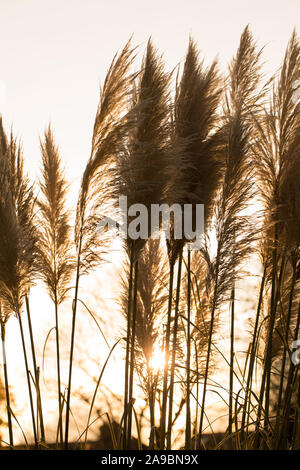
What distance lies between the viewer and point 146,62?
89.0 inches

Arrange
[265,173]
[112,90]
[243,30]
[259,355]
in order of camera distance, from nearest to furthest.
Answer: [112,90] → [265,173] → [243,30] → [259,355]

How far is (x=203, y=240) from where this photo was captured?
231 centimetres

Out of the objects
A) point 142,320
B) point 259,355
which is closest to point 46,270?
point 142,320

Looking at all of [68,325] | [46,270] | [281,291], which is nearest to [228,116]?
[281,291]

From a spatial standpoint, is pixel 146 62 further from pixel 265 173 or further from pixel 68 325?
pixel 68 325

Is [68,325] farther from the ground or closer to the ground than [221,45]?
closer to the ground

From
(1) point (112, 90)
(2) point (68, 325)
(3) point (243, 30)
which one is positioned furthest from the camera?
(2) point (68, 325)

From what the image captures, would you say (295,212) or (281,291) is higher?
(295,212)

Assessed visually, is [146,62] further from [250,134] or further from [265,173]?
[265,173]

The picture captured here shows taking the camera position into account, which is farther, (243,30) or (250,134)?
(243,30)

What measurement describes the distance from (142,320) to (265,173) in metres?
0.92

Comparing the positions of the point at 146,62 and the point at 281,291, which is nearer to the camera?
the point at 146,62

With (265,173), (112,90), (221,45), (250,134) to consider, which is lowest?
(265,173)

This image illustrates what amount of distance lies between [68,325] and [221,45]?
10.7 feet
